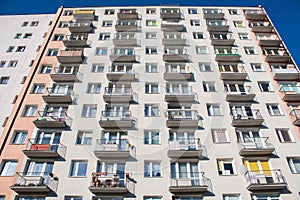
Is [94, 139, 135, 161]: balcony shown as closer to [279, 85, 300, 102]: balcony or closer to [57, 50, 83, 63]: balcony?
[57, 50, 83, 63]: balcony

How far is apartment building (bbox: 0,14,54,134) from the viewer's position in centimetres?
2928

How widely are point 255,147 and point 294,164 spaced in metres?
3.24

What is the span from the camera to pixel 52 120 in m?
24.7

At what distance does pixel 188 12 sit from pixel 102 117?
72.4 feet

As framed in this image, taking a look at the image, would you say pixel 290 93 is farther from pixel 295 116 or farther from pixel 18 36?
pixel 18 36

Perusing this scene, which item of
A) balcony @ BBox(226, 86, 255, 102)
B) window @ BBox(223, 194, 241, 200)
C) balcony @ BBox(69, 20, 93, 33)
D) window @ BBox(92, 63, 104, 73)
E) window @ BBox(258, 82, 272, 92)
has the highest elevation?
balcony @ BBox(69, 20, 93, 33)

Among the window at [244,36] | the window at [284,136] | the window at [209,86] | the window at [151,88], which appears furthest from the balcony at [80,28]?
the window at [284,136]

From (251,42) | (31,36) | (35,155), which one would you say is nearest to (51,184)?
(35,155)

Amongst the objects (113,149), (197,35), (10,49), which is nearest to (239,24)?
(197,35)

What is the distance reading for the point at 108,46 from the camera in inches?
1302

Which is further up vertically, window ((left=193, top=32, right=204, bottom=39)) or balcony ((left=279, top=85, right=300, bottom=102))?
window ((left=193, top=32, right=204, bottom=39))

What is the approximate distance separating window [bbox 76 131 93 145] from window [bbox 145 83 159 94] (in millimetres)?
7213

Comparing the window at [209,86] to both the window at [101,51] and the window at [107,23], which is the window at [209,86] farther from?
the window at [107,23]

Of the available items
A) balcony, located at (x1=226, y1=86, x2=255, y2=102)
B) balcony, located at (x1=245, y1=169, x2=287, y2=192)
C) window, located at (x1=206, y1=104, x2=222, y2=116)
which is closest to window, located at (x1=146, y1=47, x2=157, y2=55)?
window, located at (x1=206, y1=104, x2=222, y2=116)
